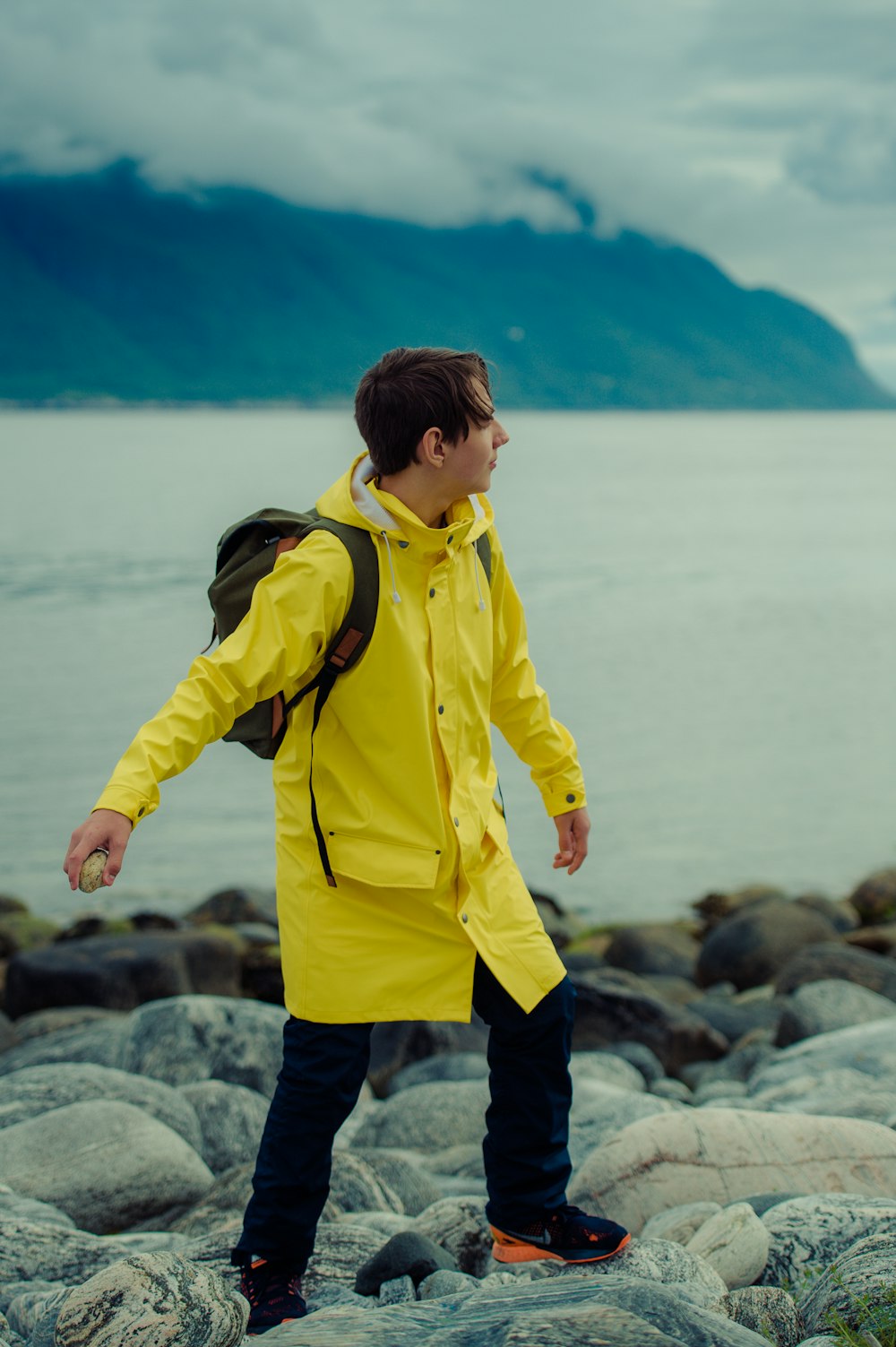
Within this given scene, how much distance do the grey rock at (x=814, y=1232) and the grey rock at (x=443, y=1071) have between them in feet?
10.9

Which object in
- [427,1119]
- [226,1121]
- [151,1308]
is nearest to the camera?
[151,1308]

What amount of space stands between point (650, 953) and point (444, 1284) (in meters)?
7.33

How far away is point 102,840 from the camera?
9.66 feet

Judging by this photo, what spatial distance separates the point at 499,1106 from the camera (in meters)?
3.79

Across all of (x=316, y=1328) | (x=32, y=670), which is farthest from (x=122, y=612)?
(x=316, y=1328)

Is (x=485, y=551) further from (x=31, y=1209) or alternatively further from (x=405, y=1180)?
(x=31, y=1209)

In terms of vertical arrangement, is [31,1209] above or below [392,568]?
below

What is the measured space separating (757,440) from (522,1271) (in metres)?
177

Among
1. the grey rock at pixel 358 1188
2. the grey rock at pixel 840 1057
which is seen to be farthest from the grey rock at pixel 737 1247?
the grey rock at pixel 840 1057

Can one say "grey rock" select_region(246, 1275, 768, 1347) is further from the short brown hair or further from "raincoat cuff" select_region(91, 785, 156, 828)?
the short brown hair

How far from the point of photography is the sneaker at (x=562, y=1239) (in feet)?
12.4

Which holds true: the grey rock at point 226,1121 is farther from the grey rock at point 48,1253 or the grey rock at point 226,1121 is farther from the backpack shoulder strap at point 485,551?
the backpack shoulder strap at point 485,551

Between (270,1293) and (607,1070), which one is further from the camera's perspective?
(607,1070)

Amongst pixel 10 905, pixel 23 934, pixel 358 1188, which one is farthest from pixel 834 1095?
pixel 10 905
